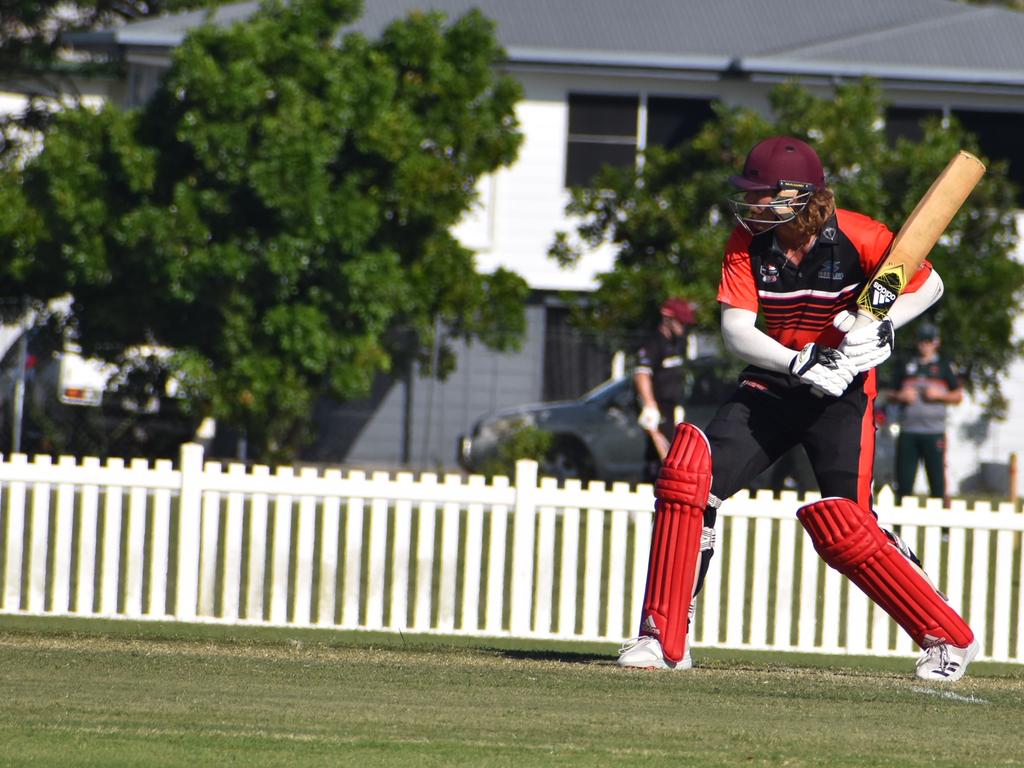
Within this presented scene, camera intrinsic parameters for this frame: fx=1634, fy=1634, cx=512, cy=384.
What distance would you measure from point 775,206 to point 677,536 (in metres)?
1.22

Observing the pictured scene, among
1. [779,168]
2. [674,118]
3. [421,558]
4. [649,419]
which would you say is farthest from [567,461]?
[779,168]

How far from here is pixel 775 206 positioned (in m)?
5.77

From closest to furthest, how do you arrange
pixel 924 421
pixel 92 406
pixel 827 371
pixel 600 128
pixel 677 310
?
pixel 827 371 → pixel 677 310 → pixel 924 421 → pixel 92 406 → pixel 600 128

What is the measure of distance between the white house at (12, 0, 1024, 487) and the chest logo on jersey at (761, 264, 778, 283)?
49.7 feet

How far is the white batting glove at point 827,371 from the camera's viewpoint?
18.4ft

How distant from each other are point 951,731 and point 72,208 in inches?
525

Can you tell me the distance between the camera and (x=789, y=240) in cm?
586

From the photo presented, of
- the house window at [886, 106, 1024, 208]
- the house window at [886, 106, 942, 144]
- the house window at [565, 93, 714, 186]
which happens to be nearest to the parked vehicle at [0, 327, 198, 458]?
the house window at [565, 93, 714, 186]

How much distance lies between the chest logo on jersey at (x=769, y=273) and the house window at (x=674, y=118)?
16777 mm

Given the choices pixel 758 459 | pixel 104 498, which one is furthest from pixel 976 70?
pixel 758 459

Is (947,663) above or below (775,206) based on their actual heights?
below

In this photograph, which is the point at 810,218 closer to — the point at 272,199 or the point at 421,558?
the point at 421,558

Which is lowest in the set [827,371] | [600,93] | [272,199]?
[827,371]

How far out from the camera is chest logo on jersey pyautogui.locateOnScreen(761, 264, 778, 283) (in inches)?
232
